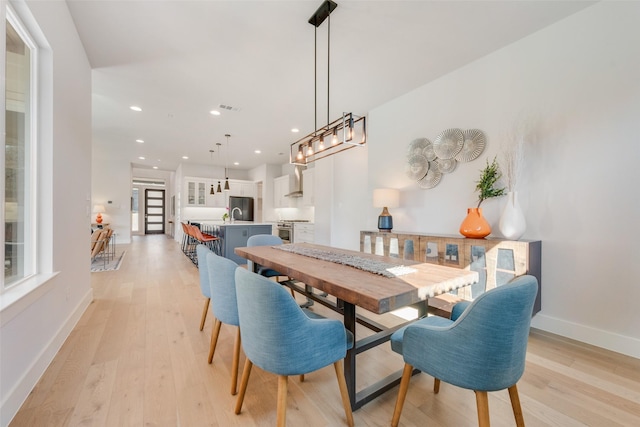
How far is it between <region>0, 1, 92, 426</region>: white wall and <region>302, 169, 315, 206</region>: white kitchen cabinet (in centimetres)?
452

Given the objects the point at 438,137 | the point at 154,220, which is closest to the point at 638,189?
the point at 438,137

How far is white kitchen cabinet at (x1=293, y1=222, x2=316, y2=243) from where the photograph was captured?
6270 millimetres

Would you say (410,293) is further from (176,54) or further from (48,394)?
(176,54)

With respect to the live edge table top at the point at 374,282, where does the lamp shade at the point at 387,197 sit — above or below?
above

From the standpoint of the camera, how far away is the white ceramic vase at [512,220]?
8.02 feet

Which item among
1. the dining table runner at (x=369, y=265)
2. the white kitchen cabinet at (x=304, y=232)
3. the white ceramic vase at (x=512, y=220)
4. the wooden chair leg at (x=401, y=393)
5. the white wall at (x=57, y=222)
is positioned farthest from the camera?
the white kitchen cabinet at (x=304, y=232)

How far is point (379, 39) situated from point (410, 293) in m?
2.53

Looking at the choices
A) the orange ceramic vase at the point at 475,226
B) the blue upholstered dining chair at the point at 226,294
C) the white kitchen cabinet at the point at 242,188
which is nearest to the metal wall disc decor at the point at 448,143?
the orange ceramic vase at the point at 475,226

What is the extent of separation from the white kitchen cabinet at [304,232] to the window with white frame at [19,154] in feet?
15.5

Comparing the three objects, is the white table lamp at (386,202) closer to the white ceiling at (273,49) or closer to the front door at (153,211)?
the white ceiling at (273,49)

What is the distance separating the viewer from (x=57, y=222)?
2137mm

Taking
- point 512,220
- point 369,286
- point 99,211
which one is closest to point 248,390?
point 369,286

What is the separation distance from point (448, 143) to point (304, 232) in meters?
4.12

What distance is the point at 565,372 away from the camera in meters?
1.85
